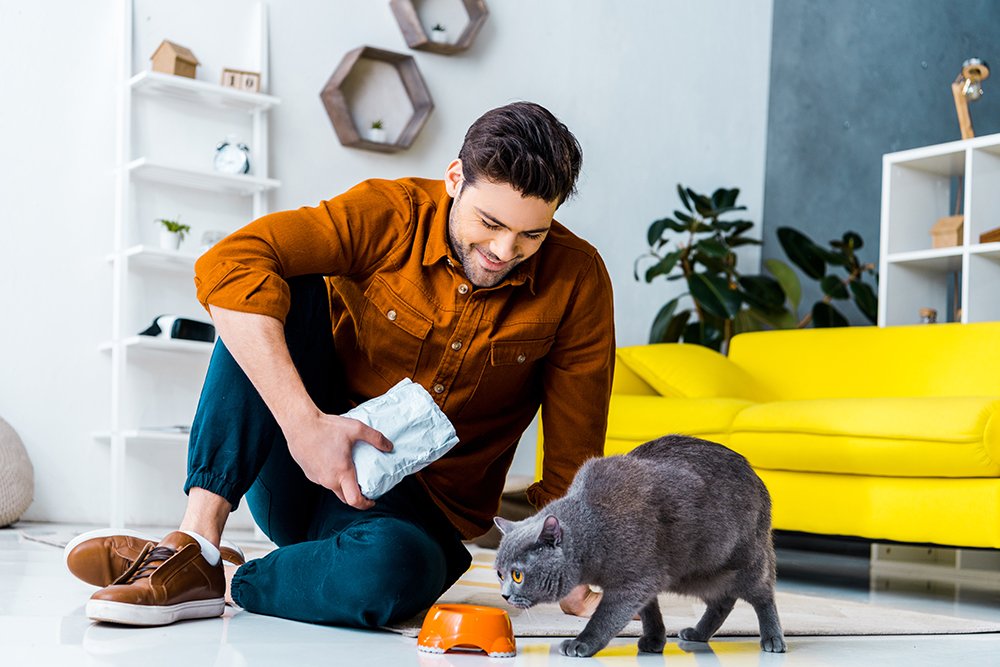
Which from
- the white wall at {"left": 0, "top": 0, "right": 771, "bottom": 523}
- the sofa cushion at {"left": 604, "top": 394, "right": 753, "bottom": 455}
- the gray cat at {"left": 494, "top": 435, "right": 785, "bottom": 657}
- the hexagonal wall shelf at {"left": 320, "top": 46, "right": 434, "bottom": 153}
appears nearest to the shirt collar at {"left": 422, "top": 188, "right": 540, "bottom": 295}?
the gray cat at {"left": 494, "top": 435, "right": 785, "bottom": 657}

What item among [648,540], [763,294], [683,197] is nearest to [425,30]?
[683,197]

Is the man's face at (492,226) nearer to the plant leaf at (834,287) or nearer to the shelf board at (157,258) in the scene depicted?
the shelf board at (157,258)

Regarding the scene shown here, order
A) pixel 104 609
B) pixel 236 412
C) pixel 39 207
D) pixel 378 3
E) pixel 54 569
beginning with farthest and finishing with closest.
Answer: pixel 378 3
pixel 39 207
pixel 54 569
pixel 236 412
pixel 104 609

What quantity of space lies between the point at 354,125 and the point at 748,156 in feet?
6.64

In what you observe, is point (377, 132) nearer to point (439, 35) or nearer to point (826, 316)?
point (439, 35)

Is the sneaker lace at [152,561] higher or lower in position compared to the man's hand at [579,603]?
higher

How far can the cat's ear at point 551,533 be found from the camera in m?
1.36

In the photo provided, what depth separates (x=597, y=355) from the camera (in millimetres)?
1764

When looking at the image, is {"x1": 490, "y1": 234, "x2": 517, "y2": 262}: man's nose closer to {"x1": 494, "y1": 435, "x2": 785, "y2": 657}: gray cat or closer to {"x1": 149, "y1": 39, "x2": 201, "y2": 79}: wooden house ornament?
{"x1": 494, "y1": 435, "x2": 785, "y2": 657}: gray cat

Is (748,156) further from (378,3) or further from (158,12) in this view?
(158,12)

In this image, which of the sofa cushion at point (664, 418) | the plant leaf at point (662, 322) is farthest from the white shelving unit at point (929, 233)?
the sofa cushion at point (664, 418)

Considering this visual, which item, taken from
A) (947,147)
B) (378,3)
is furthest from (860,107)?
(378,3)

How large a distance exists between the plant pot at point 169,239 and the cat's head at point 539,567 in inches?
106

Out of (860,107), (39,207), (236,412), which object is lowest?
(236,412)
